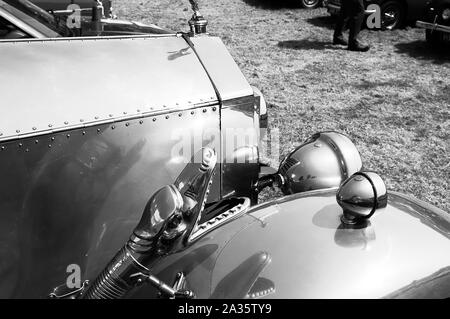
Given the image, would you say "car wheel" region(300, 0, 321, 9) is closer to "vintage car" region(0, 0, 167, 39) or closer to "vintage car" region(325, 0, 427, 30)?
"vintage car" region(325, 0, 427, 30)

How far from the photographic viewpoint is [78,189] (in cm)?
234

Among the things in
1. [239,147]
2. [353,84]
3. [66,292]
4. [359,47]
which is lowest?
[353,84]

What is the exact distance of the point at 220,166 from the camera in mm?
2740

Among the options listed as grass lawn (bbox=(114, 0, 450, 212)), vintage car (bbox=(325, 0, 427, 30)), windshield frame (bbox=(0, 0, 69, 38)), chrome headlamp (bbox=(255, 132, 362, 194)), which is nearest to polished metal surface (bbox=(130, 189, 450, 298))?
chrome headlamp (bbox=(255, 132, 362, 194))

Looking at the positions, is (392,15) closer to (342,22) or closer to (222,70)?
(342,22)

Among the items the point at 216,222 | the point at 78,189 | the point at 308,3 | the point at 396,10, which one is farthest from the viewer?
the point at 308,3

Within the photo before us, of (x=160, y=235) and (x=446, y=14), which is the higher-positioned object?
(x=160, y=235)

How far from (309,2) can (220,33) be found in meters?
3.01

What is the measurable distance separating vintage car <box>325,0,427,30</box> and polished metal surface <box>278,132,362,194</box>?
784cm

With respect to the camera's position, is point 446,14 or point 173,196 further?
point 446,14

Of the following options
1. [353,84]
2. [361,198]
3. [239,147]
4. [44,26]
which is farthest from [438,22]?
[361,198]

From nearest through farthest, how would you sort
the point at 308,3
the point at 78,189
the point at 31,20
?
the point at 78,189
the point at 31,20
the point at 308,3

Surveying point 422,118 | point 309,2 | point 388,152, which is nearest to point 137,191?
point 388,152

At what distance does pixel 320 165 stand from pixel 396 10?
27.4ft
